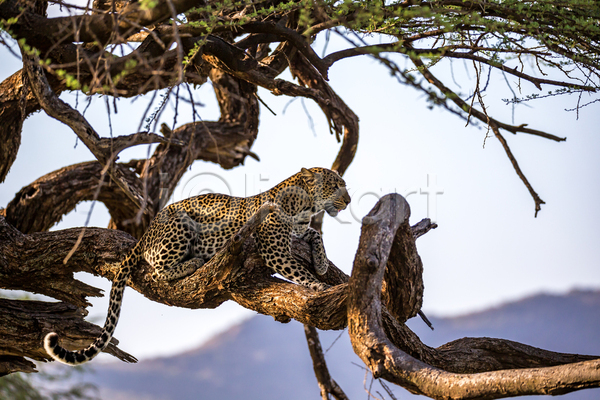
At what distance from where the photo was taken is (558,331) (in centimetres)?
1163

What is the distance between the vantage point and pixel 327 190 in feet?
17.0

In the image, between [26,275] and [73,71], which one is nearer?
[26,275]

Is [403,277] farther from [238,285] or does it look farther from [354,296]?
[238,285]

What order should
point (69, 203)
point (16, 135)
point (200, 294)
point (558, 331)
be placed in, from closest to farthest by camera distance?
point (200, 294) → point (16, 135) → point (69, 203) → point (558, 331)

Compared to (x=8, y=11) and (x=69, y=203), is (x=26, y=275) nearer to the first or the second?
(x=69, y=203)

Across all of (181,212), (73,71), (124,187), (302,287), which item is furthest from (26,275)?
(302,287)

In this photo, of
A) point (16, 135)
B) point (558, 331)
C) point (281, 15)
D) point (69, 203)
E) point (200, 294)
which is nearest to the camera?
point (200, 294)

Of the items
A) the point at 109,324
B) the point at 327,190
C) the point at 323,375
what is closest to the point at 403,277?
the point at 327,190

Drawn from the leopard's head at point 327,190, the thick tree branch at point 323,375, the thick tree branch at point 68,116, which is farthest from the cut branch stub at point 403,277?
the thick tree branch at point 323,375

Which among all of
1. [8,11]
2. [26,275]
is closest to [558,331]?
[26,275]

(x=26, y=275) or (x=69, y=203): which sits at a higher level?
(x=69, y=203)

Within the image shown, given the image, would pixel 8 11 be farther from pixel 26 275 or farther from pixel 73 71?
pixel 26 275

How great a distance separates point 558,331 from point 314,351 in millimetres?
7405

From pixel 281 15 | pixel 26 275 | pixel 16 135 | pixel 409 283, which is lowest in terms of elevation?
pixel 409 283
